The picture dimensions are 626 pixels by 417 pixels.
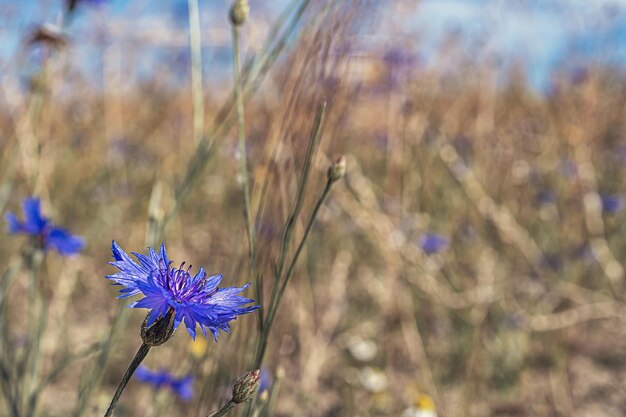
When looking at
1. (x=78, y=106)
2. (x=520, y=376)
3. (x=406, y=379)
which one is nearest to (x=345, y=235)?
(x=406, y=379)

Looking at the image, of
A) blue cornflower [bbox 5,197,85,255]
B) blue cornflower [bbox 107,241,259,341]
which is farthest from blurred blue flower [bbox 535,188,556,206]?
blue cornflower [bbox 107,241,259,341]

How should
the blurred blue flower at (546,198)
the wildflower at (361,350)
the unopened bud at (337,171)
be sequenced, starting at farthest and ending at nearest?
the blurred blue flower at (546,198), the wildflower at (361,350), the unopened bud at (337,171)

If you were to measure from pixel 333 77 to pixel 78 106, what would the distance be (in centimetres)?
304

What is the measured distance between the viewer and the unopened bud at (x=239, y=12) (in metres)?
0.70

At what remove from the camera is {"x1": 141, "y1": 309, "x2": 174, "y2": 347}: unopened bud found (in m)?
0.46

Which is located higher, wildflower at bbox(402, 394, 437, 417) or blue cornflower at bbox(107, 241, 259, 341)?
blue cornflower at bbox(107, 241, 259, 341)

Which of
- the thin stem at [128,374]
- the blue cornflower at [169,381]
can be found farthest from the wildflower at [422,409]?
the thin stem at [128,374]

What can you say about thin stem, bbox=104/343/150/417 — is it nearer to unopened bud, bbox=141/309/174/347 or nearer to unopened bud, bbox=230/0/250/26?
unopened bud, bbox=141/309/174/347

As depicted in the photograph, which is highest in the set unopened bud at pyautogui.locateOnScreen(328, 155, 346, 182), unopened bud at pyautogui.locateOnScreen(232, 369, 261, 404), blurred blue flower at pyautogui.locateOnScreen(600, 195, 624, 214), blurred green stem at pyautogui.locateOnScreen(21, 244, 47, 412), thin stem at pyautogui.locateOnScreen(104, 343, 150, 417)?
unopened bud at pyautogui.locateOnScreen(328, 155, 346, 182)

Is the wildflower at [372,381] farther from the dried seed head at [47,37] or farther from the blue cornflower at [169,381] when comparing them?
the dried seed head at [47,37]

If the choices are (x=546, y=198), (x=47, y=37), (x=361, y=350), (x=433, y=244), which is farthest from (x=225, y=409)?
(x=546, y=198)

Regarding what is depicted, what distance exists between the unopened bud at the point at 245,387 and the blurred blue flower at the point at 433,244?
5.85 feet

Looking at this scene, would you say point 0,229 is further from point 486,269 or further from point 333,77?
point 333,77

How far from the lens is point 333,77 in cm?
76
